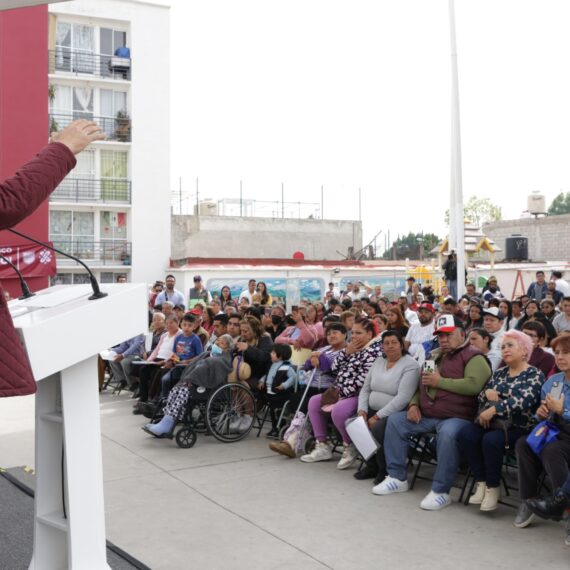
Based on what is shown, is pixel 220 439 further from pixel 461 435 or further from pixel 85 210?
pixel 85 210

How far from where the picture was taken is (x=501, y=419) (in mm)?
5477

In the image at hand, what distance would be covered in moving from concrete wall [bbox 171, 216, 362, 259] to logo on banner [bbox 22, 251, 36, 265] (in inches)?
949

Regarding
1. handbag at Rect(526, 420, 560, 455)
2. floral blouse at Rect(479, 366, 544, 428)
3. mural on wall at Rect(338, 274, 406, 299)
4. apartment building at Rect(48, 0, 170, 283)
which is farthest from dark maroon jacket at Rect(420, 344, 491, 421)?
apartment building at Rect(48, 0, 170, 283)

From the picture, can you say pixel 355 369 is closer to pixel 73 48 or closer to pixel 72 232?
pixel 72 232

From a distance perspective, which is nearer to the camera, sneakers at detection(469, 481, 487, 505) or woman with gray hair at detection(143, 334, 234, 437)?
sneakers at detection(469, 481, 487, 505)

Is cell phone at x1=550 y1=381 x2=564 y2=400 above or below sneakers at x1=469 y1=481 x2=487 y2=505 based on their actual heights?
above

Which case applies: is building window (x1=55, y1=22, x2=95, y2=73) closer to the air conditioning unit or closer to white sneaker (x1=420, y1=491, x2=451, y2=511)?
the air conditioning unit

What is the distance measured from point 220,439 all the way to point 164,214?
91.2 ft

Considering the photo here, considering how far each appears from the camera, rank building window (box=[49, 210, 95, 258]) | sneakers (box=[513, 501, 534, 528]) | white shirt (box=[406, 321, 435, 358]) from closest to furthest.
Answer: sneakers (box=[513, 501, 534, 528]) < white shirt (box=[406, 321, 435, 358]) < building window (box=[49, 210, 95, 258])

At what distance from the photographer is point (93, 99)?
111 ft

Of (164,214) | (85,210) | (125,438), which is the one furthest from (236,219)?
(125,438)

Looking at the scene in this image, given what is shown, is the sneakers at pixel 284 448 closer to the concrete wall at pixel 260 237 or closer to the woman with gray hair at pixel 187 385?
the woman with gray hair at pixel 187 385

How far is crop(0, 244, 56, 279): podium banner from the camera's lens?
16.6 m

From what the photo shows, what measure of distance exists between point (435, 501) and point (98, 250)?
98.4 ft
